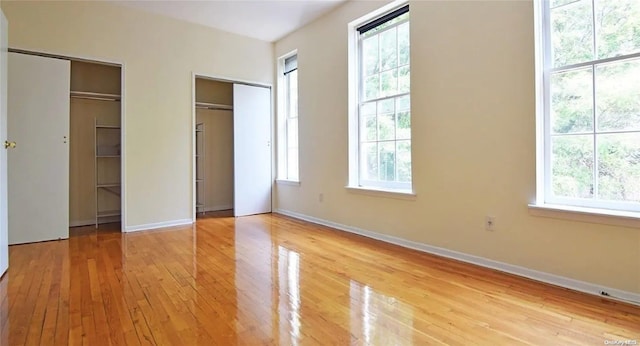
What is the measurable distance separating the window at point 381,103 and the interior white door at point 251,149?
76.0 inches

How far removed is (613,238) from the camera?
7.09 ft

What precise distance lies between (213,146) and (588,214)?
17.3ft

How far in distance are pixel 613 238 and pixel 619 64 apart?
1.14 meters

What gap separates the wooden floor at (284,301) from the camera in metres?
1.74

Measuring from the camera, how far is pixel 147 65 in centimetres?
443

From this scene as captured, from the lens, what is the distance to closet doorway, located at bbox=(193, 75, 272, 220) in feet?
17.6

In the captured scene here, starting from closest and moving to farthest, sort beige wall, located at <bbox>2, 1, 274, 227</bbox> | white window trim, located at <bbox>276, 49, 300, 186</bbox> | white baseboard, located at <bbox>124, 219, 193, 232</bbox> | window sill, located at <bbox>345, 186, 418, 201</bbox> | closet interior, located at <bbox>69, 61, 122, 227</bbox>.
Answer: window sill, located at <bbox>345, 186, 418, 201</bbox> → beige wall, located at <bbox>2, 1, 274, 227</bbox> → white baseboard, located at <bbox>124, 219, 193, 232</bbox> → closet interior, located at <bbox>69, 61, 122, 227</bbox> → white window trim, located at <bbox>276, 49, 300, 186</bbox>

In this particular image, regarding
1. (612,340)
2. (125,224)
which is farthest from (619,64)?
(125,224)

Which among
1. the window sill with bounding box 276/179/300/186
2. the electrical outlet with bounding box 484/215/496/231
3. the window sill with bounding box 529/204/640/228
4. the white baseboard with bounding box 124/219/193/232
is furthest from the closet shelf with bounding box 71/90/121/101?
the window sill with bounding box 529/204/640/228

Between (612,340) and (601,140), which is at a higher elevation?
(601,140)

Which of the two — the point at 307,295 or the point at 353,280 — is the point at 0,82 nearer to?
the point at 307,295

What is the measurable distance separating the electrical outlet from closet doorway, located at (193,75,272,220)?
365 cm

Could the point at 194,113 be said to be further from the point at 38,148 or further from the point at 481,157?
the point at 481,157

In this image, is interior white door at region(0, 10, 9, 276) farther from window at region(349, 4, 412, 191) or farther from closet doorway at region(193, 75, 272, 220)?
window at region(349, 4, 412, 191)
